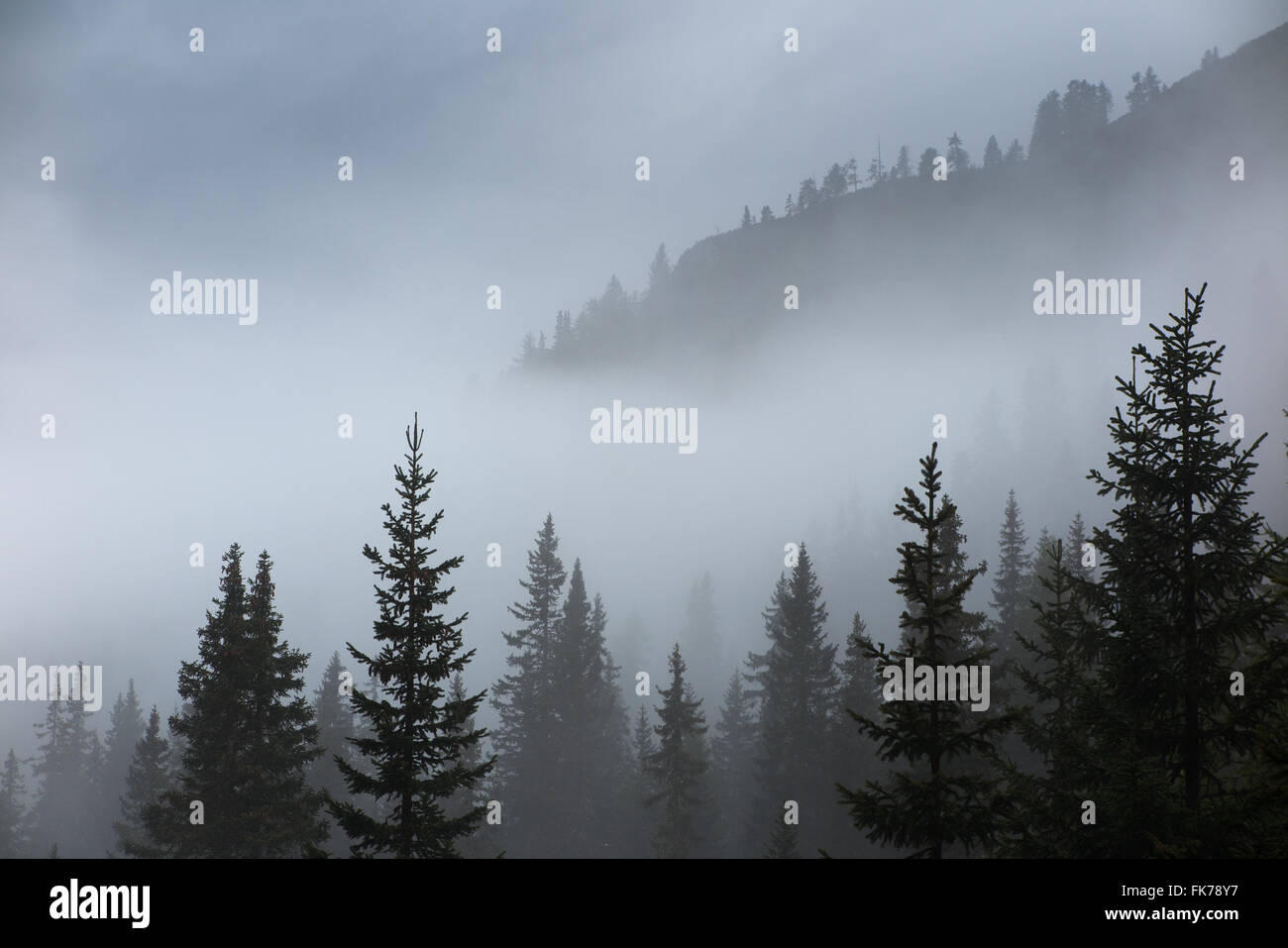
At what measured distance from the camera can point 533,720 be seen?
47.0m

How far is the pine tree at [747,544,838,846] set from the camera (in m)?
40.0

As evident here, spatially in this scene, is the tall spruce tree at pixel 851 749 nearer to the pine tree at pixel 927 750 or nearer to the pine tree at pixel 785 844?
the pine tree at pixel 785 844

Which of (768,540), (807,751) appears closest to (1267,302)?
(768,540)

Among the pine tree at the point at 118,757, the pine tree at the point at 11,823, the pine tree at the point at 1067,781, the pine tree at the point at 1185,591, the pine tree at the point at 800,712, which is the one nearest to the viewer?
the pine tree at the point at 1185,591

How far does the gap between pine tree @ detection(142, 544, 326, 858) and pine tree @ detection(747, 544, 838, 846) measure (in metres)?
25.7

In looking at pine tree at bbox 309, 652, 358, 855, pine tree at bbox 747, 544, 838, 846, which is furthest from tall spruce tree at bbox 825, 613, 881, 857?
pine tree at bbox 309, 652, 358, 855

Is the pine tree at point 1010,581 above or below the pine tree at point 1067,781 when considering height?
above

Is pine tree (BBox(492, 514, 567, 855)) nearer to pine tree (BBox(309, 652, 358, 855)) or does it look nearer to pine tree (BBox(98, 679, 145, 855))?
pine tree (BBox(309, 652, 358, 855))

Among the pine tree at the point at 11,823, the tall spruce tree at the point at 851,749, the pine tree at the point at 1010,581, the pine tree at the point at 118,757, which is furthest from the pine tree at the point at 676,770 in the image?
the pine tree at the point at 118,757

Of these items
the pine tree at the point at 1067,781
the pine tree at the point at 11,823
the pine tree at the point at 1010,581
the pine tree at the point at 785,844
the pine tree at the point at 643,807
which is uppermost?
the pine tree at the point at 1010,581

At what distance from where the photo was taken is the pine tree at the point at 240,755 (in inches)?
829

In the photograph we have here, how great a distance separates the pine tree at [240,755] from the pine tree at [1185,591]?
2026 centimetres

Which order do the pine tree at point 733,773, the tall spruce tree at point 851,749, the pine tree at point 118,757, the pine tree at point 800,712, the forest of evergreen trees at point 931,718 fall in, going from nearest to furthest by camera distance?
1. the forest of evergreen trees at point 931,718
2. the tall spruce tree at point 851,749
3. the pine tree at point 800,712
4. the pine tree at point 733,773
5. the pine tree at point 118,757
